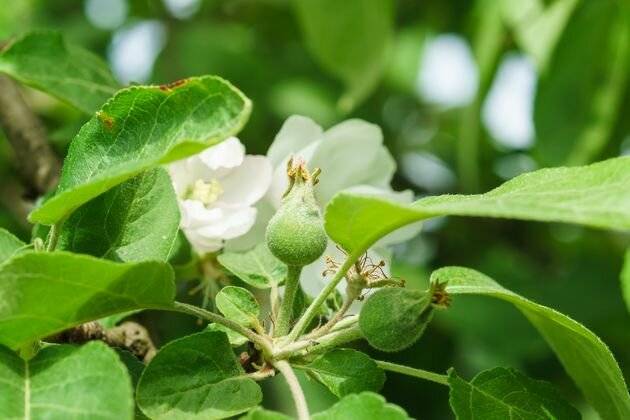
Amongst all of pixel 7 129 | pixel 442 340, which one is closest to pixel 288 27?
pixel 442 340

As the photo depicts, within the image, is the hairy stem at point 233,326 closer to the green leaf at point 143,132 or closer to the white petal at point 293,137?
the green leaf at point 143,132

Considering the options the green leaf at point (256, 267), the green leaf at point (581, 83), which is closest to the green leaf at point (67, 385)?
the green leaf at point (256, 267)

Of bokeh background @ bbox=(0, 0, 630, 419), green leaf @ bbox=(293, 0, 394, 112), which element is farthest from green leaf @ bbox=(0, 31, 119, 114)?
green leaf @ bbox=(293, 0, 394, 112)

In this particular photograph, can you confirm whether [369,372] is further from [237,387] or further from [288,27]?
[288,27]

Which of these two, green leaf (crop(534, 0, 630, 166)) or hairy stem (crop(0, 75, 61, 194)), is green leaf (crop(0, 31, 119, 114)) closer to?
hairy stem (crop(0, 75, 61, 194))

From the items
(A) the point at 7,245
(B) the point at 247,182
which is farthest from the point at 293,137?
(A) the point at 7,245
